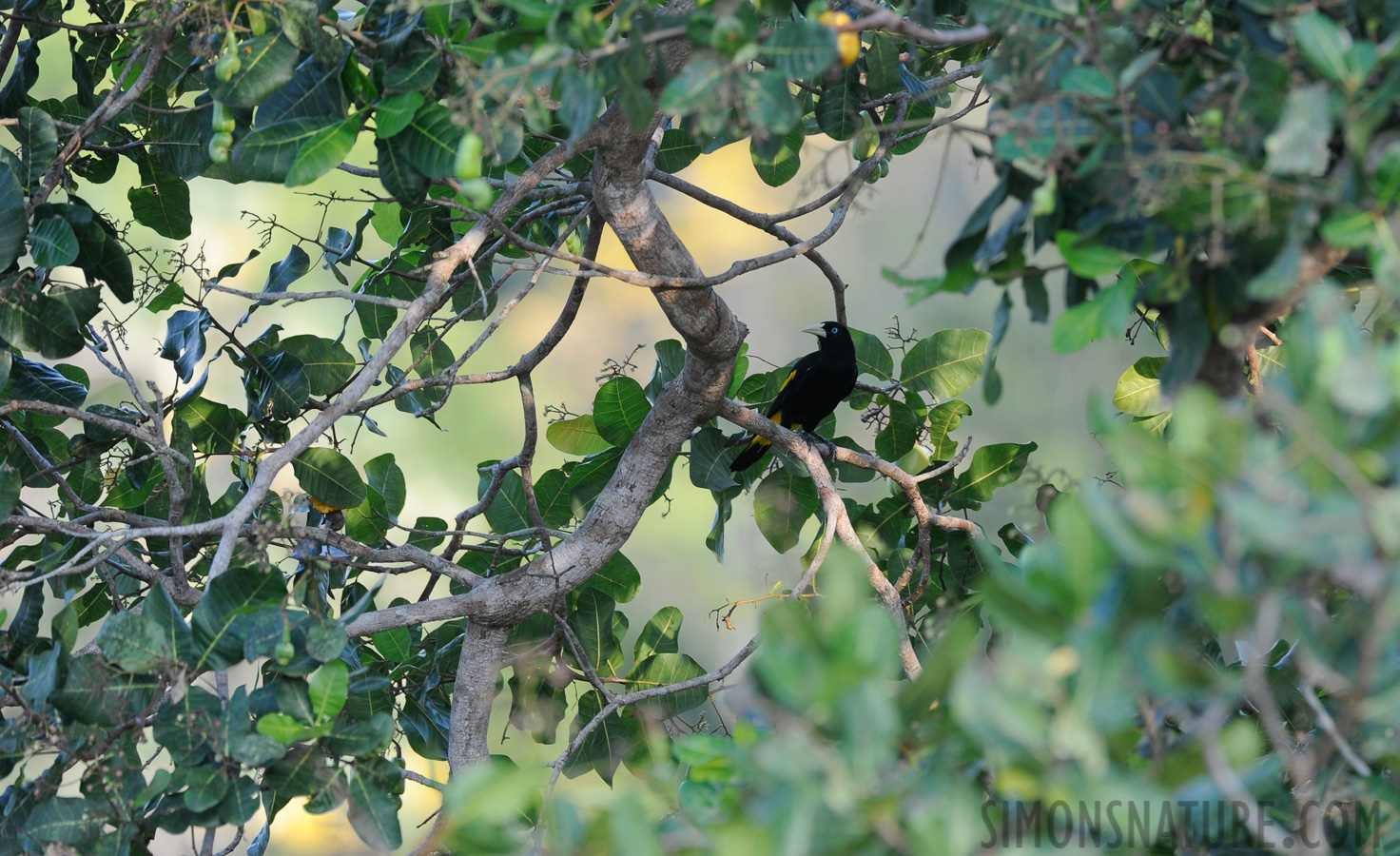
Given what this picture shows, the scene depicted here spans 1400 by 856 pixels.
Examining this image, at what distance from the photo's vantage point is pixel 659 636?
2471 millimetres

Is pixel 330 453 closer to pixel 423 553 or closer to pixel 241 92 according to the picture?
pixel 423 553

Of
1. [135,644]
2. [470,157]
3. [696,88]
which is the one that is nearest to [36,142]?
[135,644]

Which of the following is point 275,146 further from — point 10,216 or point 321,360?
point 321,360

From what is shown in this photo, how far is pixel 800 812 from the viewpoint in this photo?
591 millimetres

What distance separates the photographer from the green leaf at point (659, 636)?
8.06 feet

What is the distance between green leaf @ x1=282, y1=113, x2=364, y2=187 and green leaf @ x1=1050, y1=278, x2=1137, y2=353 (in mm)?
905

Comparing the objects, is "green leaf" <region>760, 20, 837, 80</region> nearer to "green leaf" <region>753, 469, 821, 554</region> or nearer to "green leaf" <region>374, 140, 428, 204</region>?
"green leaf" <region>374, 140, 428, 204</region>

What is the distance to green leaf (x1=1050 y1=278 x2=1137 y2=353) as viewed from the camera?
0.91 m

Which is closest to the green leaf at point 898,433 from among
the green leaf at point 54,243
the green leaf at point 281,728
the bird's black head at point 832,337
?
the bird's black head at point 832,337

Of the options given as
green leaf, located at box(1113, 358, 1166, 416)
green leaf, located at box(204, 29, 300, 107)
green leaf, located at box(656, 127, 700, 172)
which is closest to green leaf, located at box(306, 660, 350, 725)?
green leaf, located at box(204, 29, 300, 107)

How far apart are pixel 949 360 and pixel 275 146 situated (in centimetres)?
165

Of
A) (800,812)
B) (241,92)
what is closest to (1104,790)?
(800,812)

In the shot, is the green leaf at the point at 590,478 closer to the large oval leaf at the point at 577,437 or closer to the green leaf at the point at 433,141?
the large oval leaf at the point at 577,437

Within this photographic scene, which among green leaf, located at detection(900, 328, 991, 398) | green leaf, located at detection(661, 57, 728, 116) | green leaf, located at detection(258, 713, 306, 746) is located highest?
green leaf, located at detection(661, 57, 728, 116)
